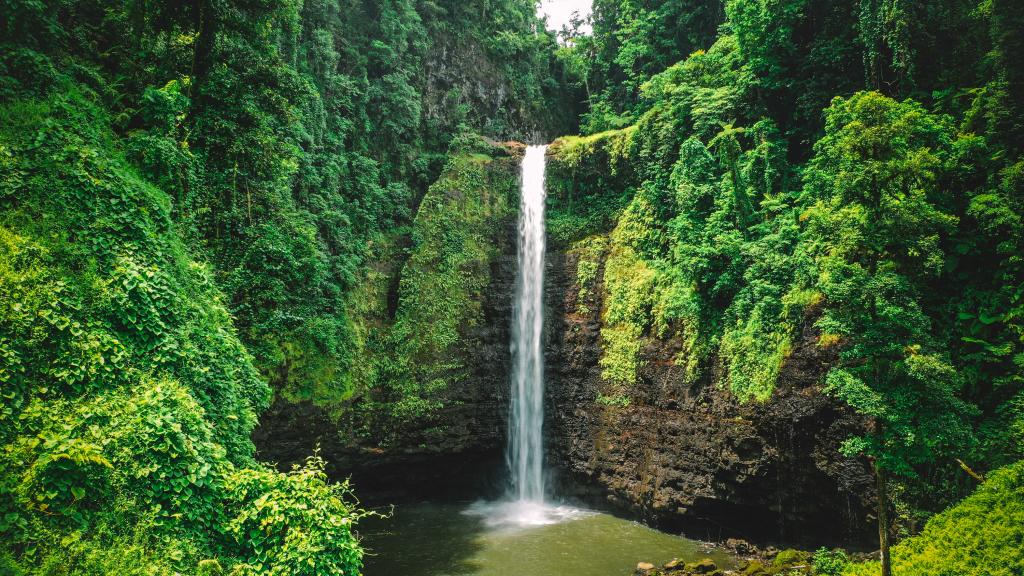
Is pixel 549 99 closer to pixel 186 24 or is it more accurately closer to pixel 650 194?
pixel 650 194

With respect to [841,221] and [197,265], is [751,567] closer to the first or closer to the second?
[841,221]

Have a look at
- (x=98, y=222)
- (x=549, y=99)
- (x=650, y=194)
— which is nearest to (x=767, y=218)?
(x=650, y=194)

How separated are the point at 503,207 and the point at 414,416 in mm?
8616

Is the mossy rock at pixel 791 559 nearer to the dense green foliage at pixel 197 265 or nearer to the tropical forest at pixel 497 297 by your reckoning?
the tropical forest at pixel 497 297

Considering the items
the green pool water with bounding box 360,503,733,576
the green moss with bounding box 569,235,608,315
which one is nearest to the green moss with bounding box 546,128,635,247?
the green moss with bounding box 569,235,608,315

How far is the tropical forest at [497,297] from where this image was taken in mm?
6359

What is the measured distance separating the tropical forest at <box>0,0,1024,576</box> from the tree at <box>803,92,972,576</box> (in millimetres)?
52

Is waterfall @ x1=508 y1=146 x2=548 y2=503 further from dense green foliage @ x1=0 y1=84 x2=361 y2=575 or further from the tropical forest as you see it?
dense green foliage @ x1=0 y1=84 x2=361 y2=575

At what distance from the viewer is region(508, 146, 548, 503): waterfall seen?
1689cm

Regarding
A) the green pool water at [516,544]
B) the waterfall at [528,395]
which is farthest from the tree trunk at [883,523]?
the waterfall at [528,395]

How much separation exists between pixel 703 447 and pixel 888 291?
6028mm

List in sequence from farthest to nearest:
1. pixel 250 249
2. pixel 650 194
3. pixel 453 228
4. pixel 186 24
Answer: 1. pixel 453 228
2. pixel 650 194
3. pixel 250 249
4. pixel 186 24

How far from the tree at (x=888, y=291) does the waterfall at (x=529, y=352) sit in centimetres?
1012

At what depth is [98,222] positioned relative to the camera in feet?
23.5
